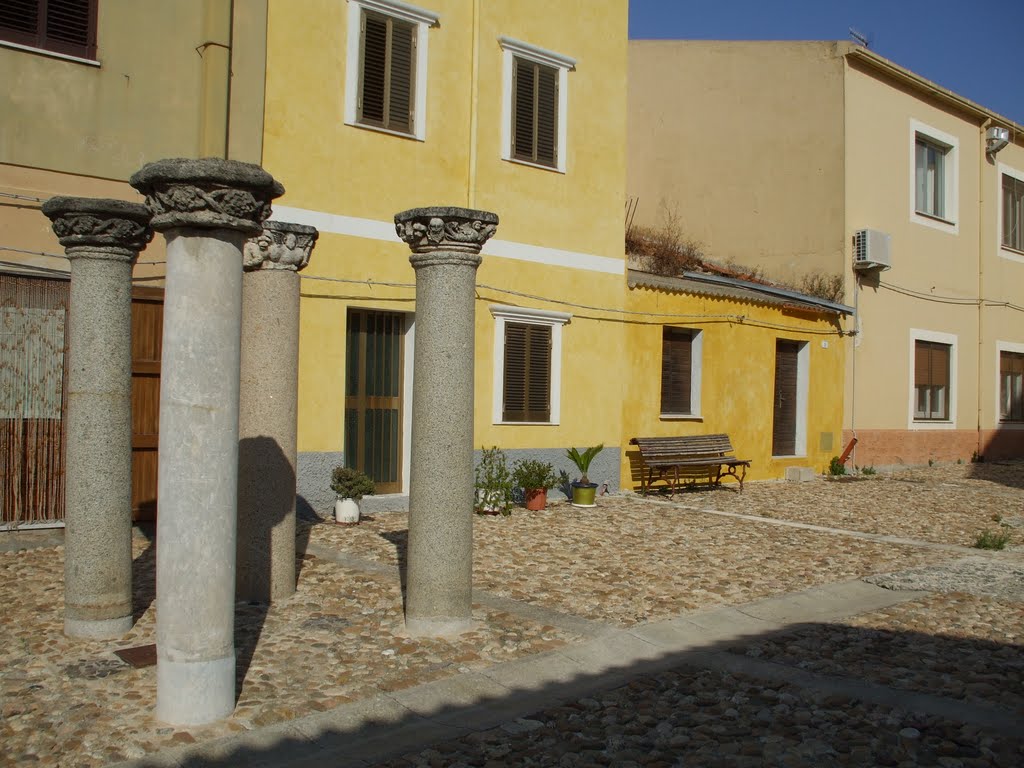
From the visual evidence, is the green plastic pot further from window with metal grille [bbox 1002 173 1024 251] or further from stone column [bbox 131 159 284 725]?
window with metal grille [bbox 1002 173 1024 251]

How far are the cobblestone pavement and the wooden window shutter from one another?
461 centimetres

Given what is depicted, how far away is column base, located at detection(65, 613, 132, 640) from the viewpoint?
596 cm

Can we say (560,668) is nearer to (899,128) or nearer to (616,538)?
(616,538)

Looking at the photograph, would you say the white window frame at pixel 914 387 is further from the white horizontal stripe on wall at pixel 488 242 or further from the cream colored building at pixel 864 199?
the white horizontal stripe on wall at pixel 488 242

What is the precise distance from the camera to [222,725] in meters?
4.52

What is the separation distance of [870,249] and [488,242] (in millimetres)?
8096

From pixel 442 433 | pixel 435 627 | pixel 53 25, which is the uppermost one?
pixel 53 25

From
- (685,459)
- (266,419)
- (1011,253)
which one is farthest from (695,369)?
(1011,253)

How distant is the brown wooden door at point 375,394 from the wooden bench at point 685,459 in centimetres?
381

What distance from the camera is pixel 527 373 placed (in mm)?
12852

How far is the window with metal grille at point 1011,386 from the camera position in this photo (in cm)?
2183

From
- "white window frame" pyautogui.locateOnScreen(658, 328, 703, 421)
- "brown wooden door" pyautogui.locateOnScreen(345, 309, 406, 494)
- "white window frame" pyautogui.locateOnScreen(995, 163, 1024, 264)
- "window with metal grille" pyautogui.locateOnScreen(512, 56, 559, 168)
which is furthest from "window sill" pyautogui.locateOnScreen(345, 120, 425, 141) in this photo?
"white window frame" pyautogui.locateOnScreen(995, 163, 1024, 264)

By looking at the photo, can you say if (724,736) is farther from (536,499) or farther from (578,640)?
(536,499)

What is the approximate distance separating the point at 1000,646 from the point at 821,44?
14230mm
